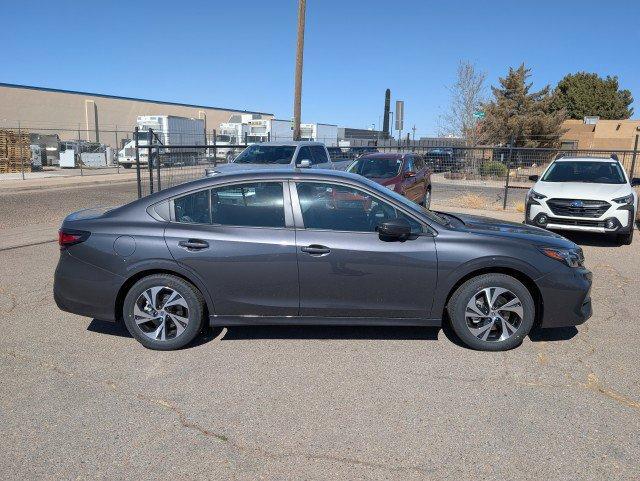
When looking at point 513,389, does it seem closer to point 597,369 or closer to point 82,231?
point 597,369

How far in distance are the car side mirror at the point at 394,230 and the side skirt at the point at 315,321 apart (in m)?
0.69

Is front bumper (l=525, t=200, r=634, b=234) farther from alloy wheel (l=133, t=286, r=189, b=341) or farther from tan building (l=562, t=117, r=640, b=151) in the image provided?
tan building (l=562, t=117, r=640, b=151)

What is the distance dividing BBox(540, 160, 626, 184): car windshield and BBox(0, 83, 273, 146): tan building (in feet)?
99.9

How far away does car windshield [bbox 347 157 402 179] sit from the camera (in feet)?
40.2

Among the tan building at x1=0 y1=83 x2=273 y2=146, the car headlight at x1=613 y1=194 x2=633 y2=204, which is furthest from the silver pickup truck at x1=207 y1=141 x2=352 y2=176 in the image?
the tan building at x1=0 y1=83 x2=273 y2=146

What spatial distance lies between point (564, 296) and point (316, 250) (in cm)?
Result: 213

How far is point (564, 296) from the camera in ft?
14.6

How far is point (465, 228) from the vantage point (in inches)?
186

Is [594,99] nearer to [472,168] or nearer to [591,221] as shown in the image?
[472,168]

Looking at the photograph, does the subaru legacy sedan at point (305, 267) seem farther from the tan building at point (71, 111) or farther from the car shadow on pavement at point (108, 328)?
the tan building at point (71, 111)

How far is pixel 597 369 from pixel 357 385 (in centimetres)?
196

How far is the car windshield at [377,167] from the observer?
12.3 m

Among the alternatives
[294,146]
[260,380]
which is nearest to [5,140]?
[294,146]

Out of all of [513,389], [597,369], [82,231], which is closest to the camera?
[513,389]
